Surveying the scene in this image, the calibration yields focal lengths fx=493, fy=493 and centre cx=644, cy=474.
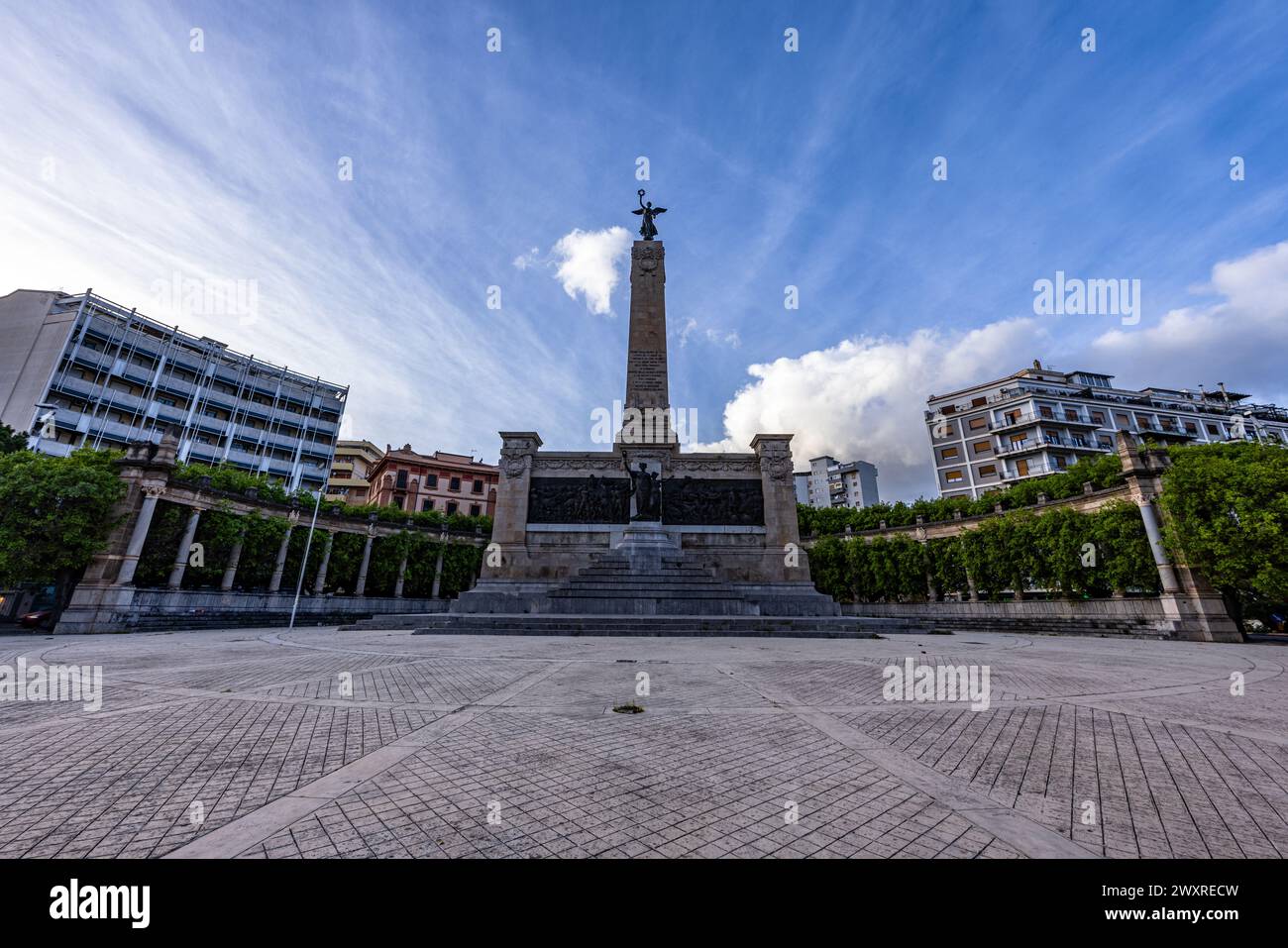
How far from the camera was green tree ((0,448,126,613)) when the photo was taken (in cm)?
1992

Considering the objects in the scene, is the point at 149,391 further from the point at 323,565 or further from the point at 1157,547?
the point at 1157,547

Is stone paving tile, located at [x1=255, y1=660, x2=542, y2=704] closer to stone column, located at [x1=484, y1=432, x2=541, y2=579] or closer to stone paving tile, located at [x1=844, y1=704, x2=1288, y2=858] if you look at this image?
stone paving tile, located at [x1=844, y1=704, x2=1288, y2=858]

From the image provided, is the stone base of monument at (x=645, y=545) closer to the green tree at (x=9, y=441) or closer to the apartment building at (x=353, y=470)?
the green tree at (x=9, y=441)

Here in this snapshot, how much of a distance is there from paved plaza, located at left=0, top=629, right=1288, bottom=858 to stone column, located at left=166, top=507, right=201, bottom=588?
23719 mm

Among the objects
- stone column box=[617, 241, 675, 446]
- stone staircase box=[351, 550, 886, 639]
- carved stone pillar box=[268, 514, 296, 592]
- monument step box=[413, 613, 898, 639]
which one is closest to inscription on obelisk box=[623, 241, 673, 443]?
stone column box=[617, 241, 675, 446]

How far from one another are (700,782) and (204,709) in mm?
5723

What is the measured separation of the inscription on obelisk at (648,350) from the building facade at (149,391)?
42276mm

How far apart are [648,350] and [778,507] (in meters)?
12.0

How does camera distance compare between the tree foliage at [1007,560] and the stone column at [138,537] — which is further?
the tree foliage at [1007,560]

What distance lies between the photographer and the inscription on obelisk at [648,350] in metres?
28.1

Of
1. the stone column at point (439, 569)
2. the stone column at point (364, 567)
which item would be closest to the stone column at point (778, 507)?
the stone column at point (439, 569)

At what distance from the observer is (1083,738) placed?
180 inches

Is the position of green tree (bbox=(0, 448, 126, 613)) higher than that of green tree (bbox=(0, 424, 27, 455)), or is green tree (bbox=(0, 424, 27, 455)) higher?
green tree (bbox=(0, 424, 27, 455))
